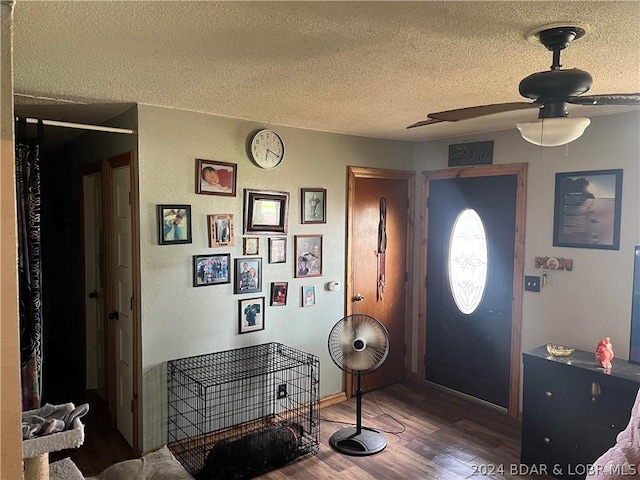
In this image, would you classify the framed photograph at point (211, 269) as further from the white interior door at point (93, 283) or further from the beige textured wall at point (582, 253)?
the beige textured wall at point (582, 253)

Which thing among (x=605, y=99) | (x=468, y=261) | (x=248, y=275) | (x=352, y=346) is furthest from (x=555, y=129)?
(x=468, y=261)

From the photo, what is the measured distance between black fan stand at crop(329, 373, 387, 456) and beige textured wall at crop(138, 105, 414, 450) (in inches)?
23.8

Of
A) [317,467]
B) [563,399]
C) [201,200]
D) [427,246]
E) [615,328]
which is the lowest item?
[317,467]

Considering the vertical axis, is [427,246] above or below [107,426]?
above

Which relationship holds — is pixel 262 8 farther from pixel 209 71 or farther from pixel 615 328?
pixel 615 328

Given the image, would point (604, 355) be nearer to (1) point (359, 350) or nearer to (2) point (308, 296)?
(1) point (359, 350)

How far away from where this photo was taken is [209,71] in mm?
2189

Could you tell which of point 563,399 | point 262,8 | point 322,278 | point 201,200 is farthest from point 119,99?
point 563,399

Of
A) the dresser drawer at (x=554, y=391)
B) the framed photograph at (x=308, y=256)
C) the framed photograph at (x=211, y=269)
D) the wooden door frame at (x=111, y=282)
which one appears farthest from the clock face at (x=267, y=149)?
the dresser drawer at (x=554, y=391)

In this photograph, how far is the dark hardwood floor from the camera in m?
3.00

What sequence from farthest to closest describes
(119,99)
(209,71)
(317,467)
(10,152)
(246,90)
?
(317,467) → (119,99) → (246,90) → (209,71) → (10,152)

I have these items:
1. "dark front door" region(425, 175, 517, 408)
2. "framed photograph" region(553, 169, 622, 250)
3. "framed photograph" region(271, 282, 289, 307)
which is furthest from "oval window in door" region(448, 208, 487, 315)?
"framed photograph" region(271, 282, 289, 307)

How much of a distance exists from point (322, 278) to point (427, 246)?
1160 millimetres

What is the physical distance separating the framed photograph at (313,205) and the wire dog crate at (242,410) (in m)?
1.06
